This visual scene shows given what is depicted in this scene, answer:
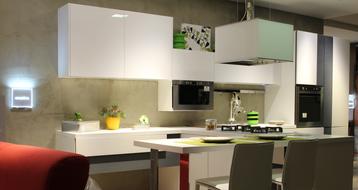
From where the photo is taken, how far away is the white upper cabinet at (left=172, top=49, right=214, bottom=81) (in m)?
5.02

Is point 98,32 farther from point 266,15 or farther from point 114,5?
point 266,15

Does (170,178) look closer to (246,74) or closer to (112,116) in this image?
(112,116)

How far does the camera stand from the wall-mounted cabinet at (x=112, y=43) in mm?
4219

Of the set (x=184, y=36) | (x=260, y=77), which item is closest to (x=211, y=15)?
(x=184, y=36)

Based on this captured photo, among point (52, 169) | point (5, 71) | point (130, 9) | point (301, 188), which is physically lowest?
point (301, 188)

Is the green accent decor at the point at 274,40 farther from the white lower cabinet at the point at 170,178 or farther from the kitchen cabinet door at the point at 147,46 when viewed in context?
A: the white lower cabinet at the point at 170,178

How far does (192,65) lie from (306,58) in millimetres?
1958

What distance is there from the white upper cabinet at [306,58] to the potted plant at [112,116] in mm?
2802

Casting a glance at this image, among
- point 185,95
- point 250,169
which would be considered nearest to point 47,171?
point 250,169

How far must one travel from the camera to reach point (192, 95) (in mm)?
5211

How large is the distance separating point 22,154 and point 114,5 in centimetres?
357

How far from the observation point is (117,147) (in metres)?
4.29

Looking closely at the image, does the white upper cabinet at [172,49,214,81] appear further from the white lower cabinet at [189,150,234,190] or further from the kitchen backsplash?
the white lower cabinet at [189,150,234,190]

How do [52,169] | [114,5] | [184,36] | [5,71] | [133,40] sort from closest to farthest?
[52,169] < [5,71] < [133,40] < [114,5] < [184,36]
